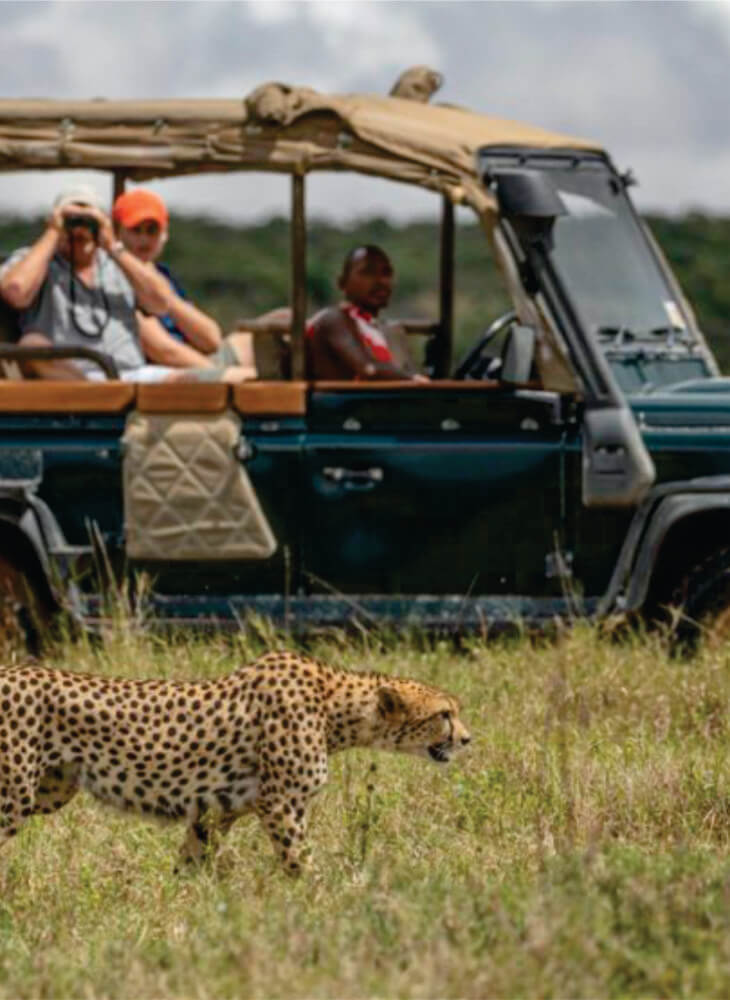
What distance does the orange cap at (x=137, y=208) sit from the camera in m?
9.81

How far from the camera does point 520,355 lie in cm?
920

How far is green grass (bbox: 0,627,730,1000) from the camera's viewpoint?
5039 millimetres

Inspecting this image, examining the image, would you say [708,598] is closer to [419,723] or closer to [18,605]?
[18,605]

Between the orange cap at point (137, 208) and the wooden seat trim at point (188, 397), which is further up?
the orange cap at point (137, 208)

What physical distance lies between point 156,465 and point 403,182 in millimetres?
1294

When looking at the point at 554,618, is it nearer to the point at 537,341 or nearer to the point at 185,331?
the point at 537,341

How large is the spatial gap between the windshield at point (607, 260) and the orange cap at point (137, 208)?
1.49 m

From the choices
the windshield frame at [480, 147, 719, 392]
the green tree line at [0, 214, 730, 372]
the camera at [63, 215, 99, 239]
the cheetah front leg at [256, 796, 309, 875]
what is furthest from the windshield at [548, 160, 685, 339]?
the green tree line at [0, 214, 730, 372]

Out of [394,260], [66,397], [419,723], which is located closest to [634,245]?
[66,397]

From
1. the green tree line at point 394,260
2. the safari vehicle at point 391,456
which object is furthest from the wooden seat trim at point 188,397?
the green tree line at point 394,260

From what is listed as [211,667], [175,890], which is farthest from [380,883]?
[211,667]

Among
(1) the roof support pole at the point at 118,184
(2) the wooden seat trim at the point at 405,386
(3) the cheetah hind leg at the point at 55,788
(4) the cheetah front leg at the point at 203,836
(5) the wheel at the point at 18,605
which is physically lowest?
(5) the wheel at the point at 18,605

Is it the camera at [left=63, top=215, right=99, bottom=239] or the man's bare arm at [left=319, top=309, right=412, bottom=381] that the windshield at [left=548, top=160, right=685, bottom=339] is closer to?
the man's bare arm at [left=319, top=309, right=412, bottom=381]

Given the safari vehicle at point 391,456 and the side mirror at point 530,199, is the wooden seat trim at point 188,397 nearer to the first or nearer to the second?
the safari vehicle at point 391,456
